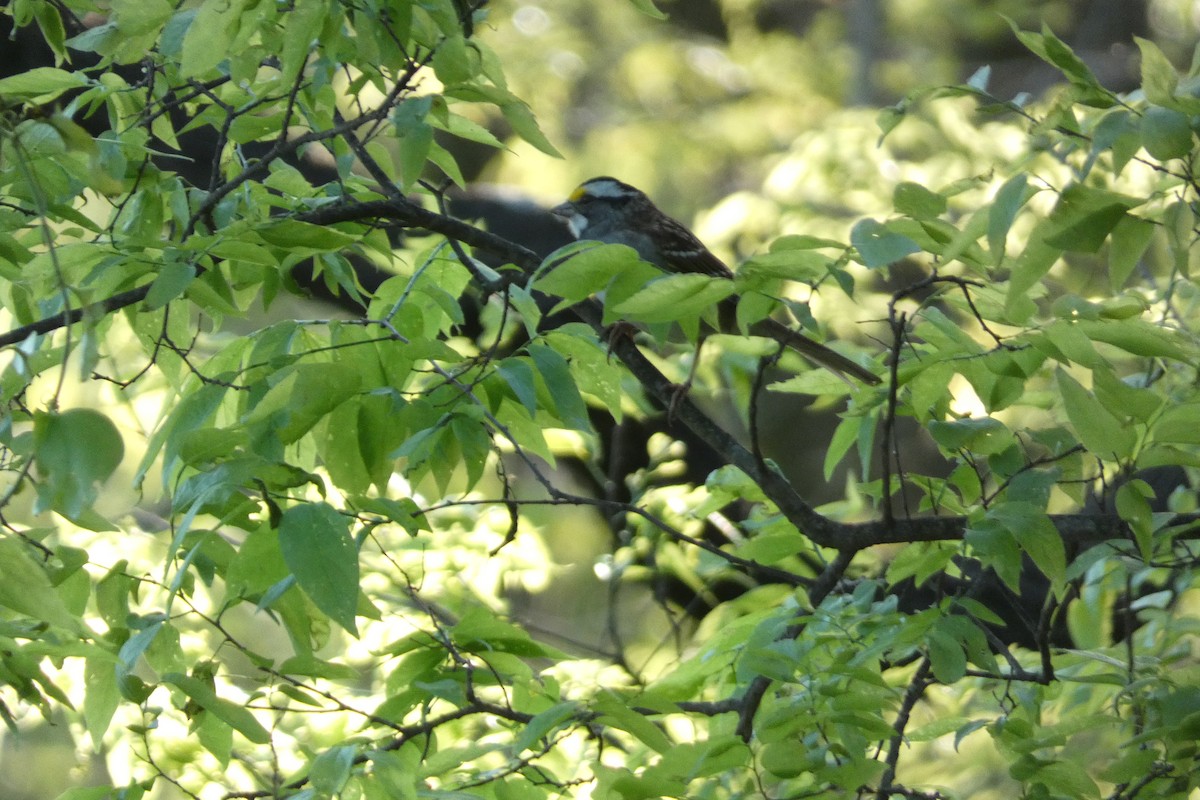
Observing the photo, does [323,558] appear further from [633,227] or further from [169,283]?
[633,227]

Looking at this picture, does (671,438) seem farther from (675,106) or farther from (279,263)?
(675,106)

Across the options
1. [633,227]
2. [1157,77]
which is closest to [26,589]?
[1157,77]

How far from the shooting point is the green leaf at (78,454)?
3.12 feet

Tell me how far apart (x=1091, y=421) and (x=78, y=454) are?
Result: 3.49 feet

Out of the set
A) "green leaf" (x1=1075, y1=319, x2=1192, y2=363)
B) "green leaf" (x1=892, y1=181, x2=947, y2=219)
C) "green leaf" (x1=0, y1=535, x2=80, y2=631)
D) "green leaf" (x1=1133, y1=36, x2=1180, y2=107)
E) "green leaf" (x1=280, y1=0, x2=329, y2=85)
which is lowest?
"green leaf" (x1=1075, y1=319, x2=1192, y2=363)

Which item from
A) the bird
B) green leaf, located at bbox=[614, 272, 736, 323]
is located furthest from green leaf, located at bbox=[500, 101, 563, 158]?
the bird

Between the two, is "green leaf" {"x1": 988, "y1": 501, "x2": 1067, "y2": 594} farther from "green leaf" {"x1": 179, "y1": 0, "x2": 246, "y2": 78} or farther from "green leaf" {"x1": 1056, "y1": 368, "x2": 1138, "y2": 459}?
"green leaf" {"x1": 179, "y1": 0, "x2": 246, "y2": 78}

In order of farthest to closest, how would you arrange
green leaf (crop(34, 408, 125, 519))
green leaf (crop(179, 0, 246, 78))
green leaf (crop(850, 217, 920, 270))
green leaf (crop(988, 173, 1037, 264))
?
1. green leaf (crop(179, 0, 246, 78))
2. green leaf (crop(850, 217, 920, 270))
3. green leaf (crop(988, 173, 1037, 264))
4. green leaf (crop(34, 408, 125, 519))

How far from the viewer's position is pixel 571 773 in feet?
8.49

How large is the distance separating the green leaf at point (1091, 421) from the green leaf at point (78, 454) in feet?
3.28

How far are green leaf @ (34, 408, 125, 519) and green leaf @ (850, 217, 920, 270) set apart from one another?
0.79 meters

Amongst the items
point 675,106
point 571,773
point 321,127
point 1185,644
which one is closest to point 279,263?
point 321,127

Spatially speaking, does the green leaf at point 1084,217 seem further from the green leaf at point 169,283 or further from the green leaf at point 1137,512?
the green leaf at point 169,283

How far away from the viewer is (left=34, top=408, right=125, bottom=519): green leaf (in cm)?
95
